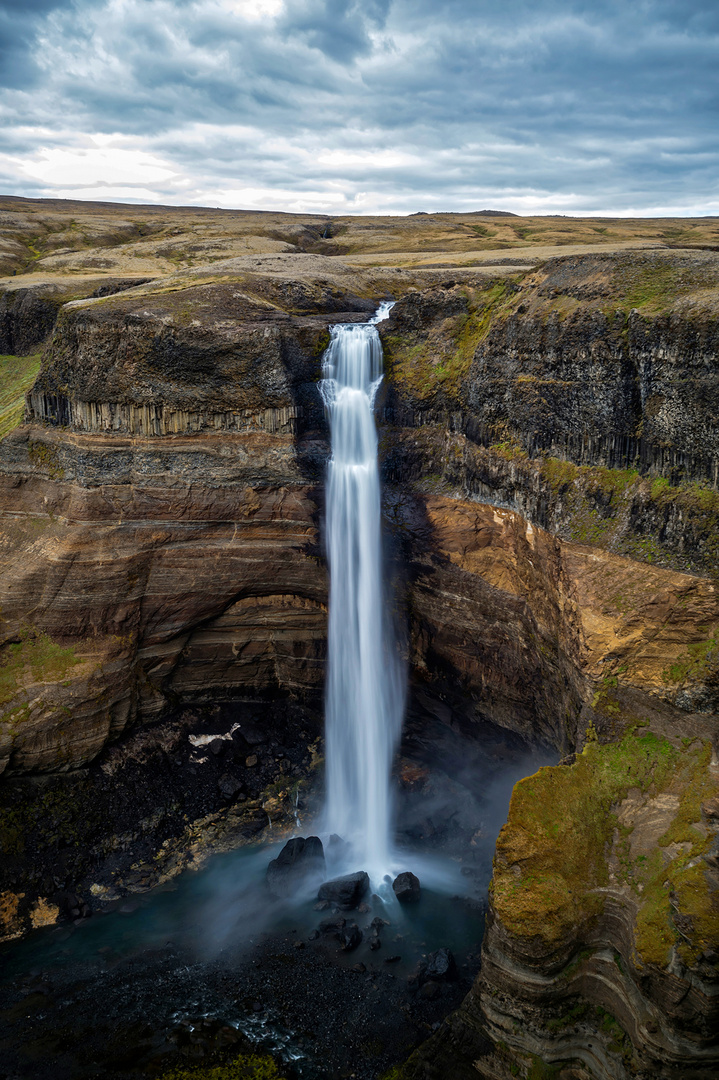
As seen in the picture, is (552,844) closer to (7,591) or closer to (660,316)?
(660,316)

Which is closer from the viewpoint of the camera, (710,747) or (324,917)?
(710,747)

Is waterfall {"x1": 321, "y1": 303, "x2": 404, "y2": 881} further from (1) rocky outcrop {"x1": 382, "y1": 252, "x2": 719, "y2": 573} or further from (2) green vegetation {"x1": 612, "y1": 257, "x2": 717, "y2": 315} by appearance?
(2) green vegetation {"x1": 612, "y1": 257, "x2": 717, "y2": 315}

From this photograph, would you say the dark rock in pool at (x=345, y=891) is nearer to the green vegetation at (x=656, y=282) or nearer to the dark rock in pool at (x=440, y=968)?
the dark rock in pool at (x=440, y=968)

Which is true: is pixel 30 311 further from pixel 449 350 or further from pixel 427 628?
pixel 427 628

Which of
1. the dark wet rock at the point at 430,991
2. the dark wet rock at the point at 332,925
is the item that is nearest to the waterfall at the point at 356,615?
the dark wet rock at the point at 332,925

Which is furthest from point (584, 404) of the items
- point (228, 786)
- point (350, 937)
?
point (228, 786)

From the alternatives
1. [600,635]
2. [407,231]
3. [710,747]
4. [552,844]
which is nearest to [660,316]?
[600,635]
